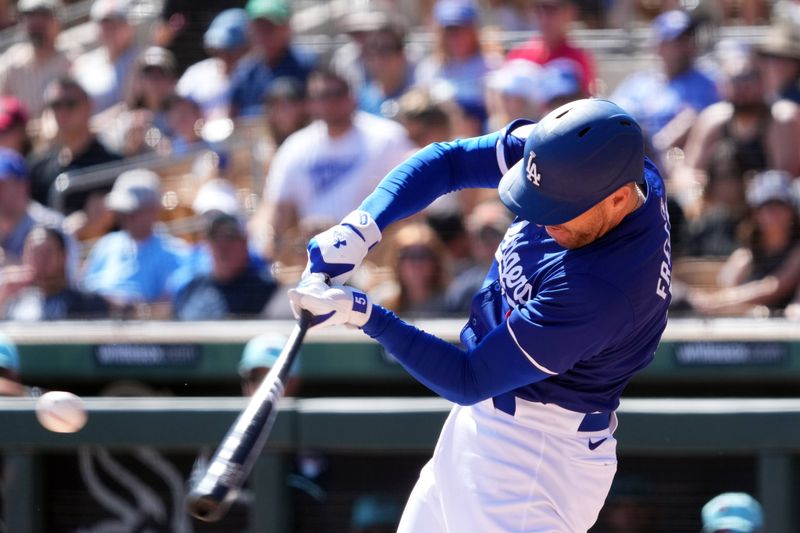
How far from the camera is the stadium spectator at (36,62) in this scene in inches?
287

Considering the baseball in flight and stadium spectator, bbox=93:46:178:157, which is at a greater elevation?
the baseball in flight

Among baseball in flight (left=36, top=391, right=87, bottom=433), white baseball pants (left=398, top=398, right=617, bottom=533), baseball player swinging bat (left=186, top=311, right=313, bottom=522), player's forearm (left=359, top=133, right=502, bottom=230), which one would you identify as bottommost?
baseball in flight (left=36, top=391, right=87, bottom=433)

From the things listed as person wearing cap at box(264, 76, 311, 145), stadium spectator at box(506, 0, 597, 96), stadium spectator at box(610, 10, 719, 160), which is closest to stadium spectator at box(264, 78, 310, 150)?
person wearing cap at box(264, 76, 311, 145)

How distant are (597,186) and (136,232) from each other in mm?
3665

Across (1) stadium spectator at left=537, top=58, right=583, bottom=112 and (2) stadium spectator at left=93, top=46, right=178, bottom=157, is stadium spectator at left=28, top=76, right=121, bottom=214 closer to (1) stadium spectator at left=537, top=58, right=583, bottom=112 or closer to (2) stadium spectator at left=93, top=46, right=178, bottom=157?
(2) stadium spectator at left=93, top=46, right=178, bottom=157

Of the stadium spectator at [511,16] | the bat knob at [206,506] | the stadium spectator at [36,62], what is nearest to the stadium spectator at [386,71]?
the stadium spectator at [511,16]

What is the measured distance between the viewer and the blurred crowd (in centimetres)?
508

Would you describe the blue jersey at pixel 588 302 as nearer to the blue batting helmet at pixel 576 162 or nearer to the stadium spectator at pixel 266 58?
the blue batting helmet at pixel 576 162

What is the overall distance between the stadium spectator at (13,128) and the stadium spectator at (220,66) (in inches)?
34.6

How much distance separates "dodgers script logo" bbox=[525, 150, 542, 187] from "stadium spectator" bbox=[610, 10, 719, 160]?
3192 millimetres

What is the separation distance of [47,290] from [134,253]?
0.43 m

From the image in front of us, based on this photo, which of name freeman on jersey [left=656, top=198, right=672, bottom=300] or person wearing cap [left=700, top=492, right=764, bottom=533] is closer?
name freeman on jersey [left=656, top=198, right=672, bottom=300]

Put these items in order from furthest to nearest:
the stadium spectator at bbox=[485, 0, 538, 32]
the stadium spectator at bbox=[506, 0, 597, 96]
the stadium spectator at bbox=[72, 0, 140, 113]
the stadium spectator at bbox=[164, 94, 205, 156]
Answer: the stadium spectator at bbox=[72, 0, 140, 113]
the stadium spectator at bbox=[485, 0, 538, 32]
the stadium spectator at bbox=[164, 94, 205, 156]
the stadium spectator at bbox=[506, 0, 597, 96]

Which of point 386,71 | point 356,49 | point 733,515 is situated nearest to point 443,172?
point 733,515
